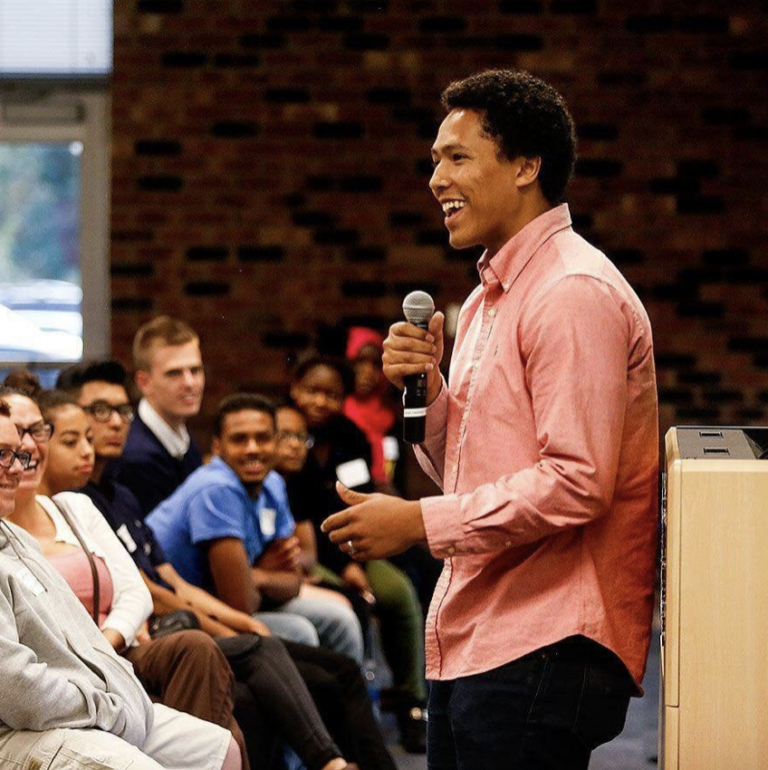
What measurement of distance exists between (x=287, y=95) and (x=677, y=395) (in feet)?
6.96

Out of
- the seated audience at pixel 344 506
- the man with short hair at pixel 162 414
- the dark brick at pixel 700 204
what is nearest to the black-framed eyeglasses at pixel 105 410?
the man with short hair at pixel 162 414

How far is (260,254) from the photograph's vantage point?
19.2 feet

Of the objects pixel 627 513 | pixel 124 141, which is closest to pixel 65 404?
pixel 627 513

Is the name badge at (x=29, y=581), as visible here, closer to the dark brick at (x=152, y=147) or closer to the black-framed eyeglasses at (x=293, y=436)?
the black-framed eyeglasses at (x=293, y=436)

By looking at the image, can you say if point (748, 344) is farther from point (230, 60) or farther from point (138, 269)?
point (138, 269)

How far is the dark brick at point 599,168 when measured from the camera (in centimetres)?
587

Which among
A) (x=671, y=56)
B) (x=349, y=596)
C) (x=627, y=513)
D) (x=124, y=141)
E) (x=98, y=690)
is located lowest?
(x=349, y=596)

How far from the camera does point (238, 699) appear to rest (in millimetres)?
3277

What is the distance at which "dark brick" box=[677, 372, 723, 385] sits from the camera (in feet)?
19.5

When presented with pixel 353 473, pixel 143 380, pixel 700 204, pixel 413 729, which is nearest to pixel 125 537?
pixel 143 380

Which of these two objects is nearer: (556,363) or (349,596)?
(556,363)

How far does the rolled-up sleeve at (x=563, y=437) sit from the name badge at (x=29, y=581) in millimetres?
958

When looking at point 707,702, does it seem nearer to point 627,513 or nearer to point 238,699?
point 627,513

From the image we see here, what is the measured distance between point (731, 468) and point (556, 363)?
25 centimetres
